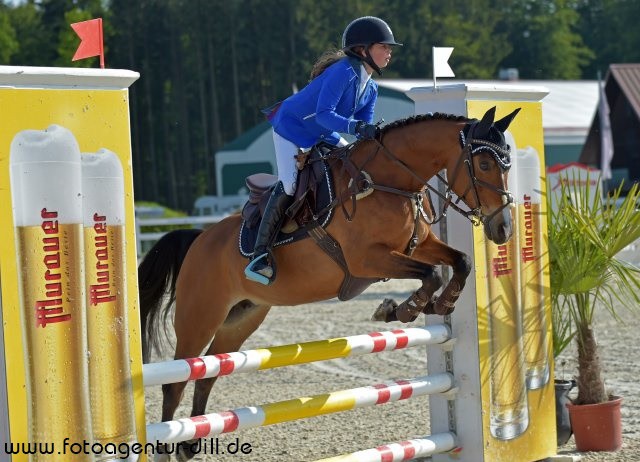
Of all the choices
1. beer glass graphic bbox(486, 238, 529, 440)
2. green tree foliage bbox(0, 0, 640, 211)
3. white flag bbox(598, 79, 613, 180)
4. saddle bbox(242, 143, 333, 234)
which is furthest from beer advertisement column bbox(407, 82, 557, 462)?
green tree foliage bbox(0, 0, 640, 211)

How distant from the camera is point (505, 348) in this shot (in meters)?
5.39

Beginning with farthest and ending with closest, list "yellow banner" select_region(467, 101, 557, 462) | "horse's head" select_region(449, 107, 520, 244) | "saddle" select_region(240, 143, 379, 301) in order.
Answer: "yellow banner" select_region(467, 101, 557, 462), "saddle" select_region(240, 143, 379, 301), "horse's head" select_region(449, 107, 520, 244)

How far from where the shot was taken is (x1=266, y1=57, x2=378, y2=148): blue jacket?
15.9ft

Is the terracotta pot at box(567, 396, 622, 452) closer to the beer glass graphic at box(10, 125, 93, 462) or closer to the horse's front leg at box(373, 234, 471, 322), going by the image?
the horse's front leg at box(373, 234, 471, 322)

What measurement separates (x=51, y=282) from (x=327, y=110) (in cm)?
178

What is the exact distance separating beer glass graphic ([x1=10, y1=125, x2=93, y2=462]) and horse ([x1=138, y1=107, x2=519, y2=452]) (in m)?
1.65

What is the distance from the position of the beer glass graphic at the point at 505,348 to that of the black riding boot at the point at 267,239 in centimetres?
109

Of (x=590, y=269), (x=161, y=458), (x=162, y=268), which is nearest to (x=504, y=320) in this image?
(x=590, y=269)

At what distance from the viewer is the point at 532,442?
5516 millimetres

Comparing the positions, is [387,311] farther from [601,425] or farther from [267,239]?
[601,425]

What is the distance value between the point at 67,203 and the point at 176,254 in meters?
2.46

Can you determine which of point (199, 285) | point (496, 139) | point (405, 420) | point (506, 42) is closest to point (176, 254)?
point (199, 285)

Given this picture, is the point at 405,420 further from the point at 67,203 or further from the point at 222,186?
the point at 222,186

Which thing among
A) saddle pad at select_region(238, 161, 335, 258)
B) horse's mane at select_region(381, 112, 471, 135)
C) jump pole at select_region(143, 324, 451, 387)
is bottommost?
jump pole at select_region(143, 324, 451, 387)
